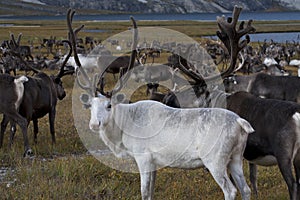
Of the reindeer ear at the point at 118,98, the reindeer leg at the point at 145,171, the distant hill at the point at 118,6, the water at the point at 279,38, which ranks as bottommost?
the distant hill at the point at 118,6

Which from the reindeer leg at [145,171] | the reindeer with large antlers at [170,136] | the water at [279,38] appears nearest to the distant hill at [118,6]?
the water at [279,38]

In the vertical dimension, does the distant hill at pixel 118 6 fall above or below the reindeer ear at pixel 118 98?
below

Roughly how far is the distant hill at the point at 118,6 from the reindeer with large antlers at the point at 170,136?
118m

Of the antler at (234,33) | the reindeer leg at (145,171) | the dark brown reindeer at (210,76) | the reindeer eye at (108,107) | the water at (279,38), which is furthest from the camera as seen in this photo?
the water at (279,38)

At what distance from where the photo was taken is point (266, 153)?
546 cm

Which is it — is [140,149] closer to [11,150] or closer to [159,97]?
[11,150]

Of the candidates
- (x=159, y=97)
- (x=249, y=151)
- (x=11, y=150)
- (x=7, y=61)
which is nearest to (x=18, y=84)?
(x=11, y=150)

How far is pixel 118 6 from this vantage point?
160 metres

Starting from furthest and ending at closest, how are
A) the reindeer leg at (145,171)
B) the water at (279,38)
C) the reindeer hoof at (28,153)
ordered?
1. the water at (279,38)
2. the reindeer hoof at (28,153)
3. the reindeer leg at (145,171)

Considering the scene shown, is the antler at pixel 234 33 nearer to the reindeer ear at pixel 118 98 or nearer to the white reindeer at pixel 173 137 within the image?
the reindeer ear at pixel 118 98

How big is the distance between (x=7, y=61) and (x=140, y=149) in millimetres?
17745

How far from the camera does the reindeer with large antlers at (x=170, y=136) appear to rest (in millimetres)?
4902

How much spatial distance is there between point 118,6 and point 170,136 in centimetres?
15852

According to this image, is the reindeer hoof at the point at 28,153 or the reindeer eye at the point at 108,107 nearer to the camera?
the reindeer eye at the point at 108,107
